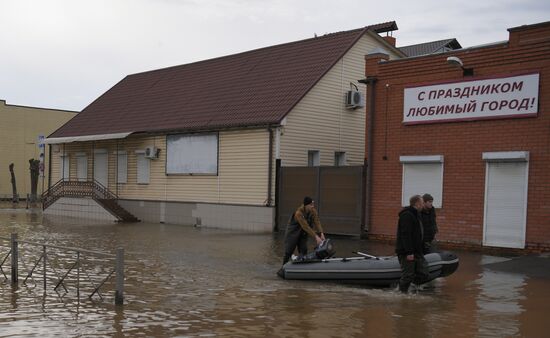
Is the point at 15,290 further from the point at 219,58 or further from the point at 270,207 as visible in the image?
the point at 219,58

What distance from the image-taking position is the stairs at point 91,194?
2877cm

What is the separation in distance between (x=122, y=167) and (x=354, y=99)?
12.0 m

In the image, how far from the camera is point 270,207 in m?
22.9

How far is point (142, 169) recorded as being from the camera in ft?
95.5

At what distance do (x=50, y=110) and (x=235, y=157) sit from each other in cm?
3372

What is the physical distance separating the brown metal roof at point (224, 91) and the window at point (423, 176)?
5.60m

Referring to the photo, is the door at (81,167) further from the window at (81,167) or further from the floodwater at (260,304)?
the floodwater at (260,304)

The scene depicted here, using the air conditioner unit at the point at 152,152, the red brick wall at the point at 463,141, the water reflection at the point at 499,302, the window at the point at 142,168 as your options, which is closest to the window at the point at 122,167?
the window at the point at 142,168

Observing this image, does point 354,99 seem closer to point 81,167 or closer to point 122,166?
→ point 122,166

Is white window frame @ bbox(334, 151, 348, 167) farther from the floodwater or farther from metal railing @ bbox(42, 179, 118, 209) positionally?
metal railing @ bbox(42, 179, 118, 209)

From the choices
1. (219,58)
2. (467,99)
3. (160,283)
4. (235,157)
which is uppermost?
(219,58)

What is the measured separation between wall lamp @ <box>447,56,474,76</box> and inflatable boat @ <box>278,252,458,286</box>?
23.6 feet

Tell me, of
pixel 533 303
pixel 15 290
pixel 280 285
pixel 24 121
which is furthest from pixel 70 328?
pixel 24 121

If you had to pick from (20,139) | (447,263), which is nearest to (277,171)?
(447,263)
